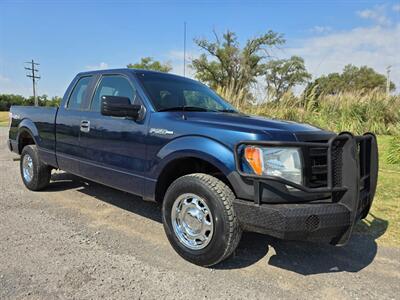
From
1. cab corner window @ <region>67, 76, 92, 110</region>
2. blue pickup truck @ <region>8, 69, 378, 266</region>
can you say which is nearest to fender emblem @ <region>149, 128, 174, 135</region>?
blue pickup truck @ <region>8, 69, 378, 266</region>

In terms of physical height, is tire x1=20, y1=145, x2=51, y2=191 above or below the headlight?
below

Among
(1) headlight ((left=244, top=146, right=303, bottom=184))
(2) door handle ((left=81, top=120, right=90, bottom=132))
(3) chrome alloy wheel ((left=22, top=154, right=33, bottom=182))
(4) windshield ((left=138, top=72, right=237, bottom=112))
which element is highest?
(4) windshield ((left=138, top=72, right=237, bottom=112))

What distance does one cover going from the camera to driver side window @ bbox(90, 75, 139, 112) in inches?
160

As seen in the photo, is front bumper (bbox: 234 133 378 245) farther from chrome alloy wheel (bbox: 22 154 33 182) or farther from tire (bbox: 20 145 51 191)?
chrome alloy wheel (bbox: 22 154 33 182)

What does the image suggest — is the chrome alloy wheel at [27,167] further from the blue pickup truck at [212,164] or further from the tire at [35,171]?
the blue pickup truck at [212,164]

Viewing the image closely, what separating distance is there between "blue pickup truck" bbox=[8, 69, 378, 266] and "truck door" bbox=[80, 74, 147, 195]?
0.5 inches

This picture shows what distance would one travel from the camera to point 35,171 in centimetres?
553

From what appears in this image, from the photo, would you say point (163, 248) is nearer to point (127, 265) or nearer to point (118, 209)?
point (127, 265)

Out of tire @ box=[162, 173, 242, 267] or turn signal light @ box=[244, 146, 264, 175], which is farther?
tire @ box=[162, 173, 242, 267]

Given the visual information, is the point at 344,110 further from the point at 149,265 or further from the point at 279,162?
the point at 149,265

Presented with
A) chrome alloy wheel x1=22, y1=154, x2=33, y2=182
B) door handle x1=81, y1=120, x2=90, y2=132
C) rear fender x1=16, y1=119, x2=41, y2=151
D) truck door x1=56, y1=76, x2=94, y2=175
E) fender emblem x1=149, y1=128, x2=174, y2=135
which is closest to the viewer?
fender emblem x1=149, y1=128, x2=174, y2=135

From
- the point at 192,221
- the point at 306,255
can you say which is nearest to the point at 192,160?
the point at 192,221

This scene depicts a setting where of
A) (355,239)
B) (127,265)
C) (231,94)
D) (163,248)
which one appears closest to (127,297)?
(127,265)

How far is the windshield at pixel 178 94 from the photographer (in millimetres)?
3896
